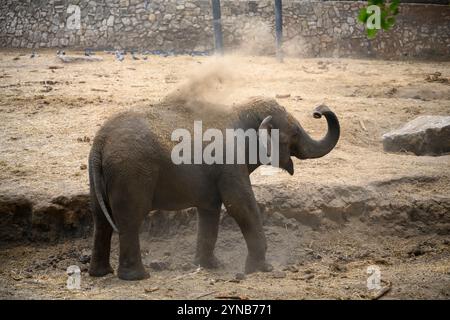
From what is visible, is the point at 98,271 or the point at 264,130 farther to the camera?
the point at 264,130

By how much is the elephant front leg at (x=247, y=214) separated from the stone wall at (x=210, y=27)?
13.0 m

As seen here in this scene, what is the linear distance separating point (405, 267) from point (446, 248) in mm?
1010

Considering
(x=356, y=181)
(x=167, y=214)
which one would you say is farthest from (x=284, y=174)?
(x=167, y=214)

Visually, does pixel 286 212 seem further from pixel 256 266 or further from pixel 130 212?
pixel 130 212

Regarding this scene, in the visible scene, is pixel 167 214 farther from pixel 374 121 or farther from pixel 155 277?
pixel 374 121

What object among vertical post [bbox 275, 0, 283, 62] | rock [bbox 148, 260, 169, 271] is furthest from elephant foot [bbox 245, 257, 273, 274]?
vertical post [bbox 275, 0, 283, 62]

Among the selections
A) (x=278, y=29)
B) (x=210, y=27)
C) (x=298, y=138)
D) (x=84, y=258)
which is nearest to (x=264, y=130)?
(x=298, y=138)

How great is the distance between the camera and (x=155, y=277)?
7.26m

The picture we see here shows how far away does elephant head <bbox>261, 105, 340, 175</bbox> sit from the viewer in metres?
7.76

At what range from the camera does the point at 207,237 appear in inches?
310

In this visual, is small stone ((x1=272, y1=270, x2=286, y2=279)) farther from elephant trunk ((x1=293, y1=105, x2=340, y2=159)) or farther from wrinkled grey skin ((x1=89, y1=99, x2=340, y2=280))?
elephant trunk ((x1=293, y1=105, x2=340, y2=159))

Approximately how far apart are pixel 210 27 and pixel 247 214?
13.7m
